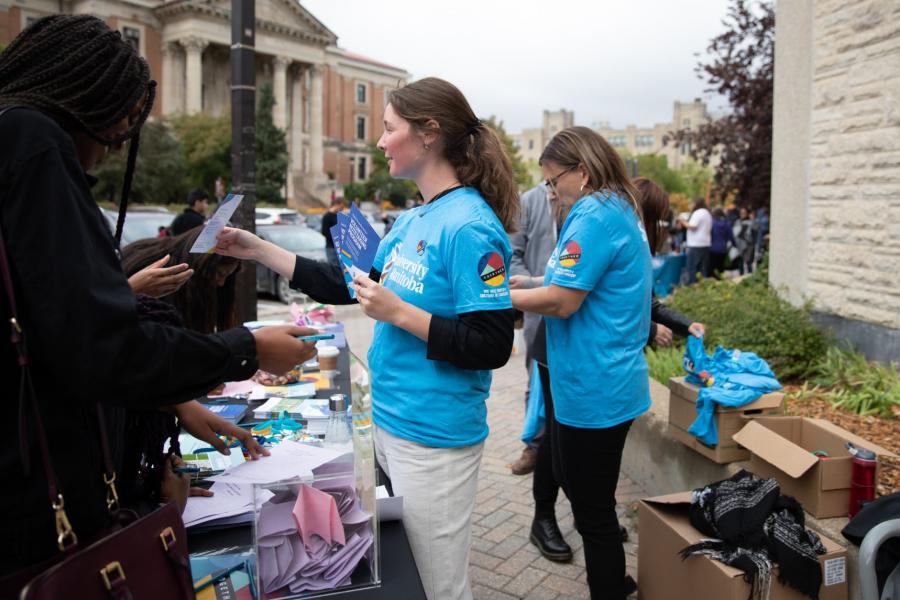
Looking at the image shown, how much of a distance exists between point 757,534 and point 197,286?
278 centimetres

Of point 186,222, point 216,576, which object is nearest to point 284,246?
point 186,222

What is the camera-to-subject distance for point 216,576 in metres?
1.68

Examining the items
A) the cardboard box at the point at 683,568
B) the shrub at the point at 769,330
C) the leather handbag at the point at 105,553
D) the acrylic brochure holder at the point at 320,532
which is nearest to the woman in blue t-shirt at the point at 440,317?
the acrylic brochure holder at the point at 320,532

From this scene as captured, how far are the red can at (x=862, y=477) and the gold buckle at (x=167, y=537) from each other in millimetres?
2840

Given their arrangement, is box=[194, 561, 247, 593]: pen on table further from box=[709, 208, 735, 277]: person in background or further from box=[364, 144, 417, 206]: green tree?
box=[364, 144, 417, 206]: green tree

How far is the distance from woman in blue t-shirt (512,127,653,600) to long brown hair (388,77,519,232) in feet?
1.95

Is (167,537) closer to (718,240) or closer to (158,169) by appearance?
(718,240)

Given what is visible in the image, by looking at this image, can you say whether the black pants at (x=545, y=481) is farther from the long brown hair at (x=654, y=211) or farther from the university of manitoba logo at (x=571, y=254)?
the university of manitoba logo at (x=571, y=254)

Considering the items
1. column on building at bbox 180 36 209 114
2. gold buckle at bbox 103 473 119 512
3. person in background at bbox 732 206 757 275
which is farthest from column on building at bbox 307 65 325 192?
gold buckle at bbox 103 473 119 512

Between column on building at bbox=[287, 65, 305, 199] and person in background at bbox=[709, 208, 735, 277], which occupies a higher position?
column on building at bbox=[287, 65, 305, 199]

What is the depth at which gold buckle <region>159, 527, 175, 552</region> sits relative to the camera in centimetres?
131

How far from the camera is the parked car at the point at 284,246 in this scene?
1466cm

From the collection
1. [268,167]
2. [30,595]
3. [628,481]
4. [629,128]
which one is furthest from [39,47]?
[629,128]

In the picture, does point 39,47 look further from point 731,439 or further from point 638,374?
point 731,439
